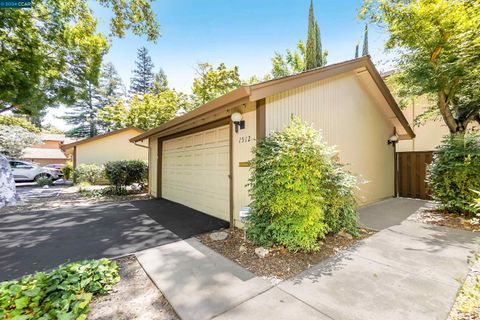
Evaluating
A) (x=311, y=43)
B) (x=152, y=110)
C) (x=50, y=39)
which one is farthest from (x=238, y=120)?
(x=152, y=110)

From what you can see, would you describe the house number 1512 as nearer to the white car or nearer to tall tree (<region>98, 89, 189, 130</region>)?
tall tree (<region>98, 89, 189, 130</region>)

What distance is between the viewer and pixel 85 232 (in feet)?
16.6

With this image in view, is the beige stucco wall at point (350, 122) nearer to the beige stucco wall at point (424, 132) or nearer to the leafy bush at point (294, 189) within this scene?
the leafy bush at point (294, 189)

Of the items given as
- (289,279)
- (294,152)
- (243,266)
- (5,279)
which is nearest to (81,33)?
(5,279)

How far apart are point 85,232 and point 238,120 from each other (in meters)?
4.29

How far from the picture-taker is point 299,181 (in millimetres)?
3535

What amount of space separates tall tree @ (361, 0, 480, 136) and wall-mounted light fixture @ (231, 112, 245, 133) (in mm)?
5364

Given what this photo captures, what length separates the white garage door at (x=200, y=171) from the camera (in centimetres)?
Result: 583

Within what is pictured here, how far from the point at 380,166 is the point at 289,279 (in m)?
6.84

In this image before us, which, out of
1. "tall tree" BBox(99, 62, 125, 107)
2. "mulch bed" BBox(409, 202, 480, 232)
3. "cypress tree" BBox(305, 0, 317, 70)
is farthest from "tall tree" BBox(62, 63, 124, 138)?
"mulch bed" BBox(409, 202, 480, 232)

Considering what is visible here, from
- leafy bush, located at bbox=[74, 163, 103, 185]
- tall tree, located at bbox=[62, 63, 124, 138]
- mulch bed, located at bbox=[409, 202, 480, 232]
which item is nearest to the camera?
mulch bed, located at bbox=[409, 202, 480, 232]

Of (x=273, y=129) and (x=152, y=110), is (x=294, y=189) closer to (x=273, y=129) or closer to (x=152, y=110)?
(x=273, y=129)

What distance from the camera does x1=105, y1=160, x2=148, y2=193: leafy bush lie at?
415 inches

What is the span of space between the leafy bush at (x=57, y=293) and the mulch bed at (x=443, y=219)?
22.4 ft
